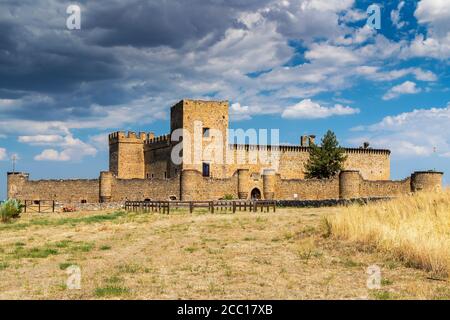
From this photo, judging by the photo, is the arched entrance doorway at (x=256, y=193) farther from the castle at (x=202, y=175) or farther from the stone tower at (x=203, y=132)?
the stone tower at (x=203, y=132)

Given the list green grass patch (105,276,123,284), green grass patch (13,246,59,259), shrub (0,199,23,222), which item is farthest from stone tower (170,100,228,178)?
green grass patch (105,276,123,284)

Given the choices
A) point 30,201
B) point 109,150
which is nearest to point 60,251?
point 30,201

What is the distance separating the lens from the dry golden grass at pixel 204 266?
784 centimetres

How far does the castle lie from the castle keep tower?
0.09 meters

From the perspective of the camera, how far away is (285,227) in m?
17.2

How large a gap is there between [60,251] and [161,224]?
24.2ft

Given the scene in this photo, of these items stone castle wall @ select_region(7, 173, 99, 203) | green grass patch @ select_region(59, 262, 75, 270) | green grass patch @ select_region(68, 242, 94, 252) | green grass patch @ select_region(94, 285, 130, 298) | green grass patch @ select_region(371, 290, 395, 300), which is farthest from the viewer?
stone castle wall @ select_region(7, 173, 99, 203)

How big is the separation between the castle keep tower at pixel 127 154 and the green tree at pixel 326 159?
16.1 metres

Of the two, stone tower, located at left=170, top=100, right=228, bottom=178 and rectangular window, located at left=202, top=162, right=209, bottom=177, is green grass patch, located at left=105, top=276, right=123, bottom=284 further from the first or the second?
rectangular window, located at left=202, top=162, right=209, bottom=177

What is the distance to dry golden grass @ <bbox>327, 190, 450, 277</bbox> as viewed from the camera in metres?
9.41

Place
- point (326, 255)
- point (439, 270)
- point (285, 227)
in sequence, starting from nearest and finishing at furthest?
point (439, 270), point (326, 255), point (285, 227)

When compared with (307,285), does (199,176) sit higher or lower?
higher

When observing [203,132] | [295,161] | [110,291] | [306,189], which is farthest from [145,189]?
[110,291]
